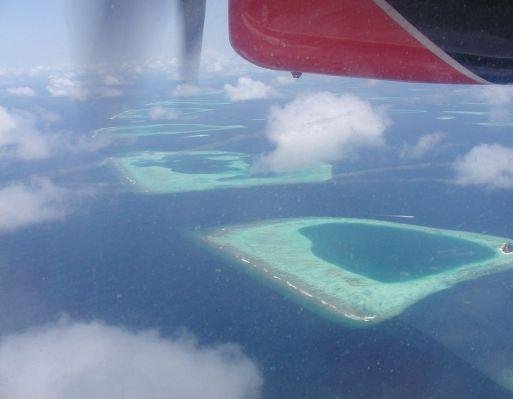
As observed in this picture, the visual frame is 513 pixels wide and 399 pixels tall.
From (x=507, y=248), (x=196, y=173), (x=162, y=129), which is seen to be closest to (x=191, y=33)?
(x=507, y=248)

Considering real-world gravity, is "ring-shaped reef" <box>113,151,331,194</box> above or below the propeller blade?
below

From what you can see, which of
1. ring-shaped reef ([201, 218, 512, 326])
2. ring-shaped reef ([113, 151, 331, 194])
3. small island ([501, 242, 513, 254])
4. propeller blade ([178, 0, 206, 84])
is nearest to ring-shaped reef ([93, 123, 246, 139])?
ring-shaped reef ([113, 151, 331, 194])

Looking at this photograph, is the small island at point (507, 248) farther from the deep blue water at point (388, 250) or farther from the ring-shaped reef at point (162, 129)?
the ring-shaped reef at point (162, 129)

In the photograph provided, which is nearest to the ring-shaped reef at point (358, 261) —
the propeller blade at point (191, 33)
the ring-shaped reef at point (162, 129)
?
the propeller blade at point (191, 33)

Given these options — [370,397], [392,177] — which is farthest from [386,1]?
[392,177]

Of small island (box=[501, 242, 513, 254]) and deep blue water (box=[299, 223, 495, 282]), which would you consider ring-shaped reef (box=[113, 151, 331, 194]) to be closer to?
deep blue water (box=[299, 223, 495, 282])
